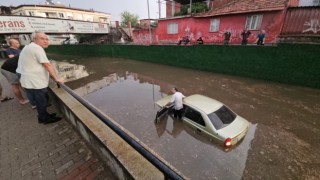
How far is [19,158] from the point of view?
2.99 m

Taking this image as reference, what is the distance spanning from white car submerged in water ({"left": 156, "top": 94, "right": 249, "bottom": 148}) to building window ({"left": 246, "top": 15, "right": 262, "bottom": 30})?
15196mm

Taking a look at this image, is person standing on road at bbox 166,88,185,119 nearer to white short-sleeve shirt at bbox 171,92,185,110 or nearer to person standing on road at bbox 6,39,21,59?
white short-sleeve shirt at bbox 171,92,185,110

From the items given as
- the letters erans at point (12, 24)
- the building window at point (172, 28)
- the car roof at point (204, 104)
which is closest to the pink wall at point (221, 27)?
the building window at point (172, 28)

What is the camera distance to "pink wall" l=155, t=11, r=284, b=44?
16.1 meters

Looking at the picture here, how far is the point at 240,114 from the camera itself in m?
7.44

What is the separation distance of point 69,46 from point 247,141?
32.8m

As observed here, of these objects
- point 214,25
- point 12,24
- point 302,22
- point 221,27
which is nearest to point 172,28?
point 214,25

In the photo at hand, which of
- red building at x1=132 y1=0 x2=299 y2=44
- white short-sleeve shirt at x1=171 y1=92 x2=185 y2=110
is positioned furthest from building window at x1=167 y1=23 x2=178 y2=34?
white short-sleeve shirt at x1=171 y1=92 x2=185 y2=110

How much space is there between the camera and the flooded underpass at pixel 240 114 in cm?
466

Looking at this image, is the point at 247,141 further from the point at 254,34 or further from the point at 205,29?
the point at 205,29

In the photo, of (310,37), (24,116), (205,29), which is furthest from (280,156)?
(205,29)

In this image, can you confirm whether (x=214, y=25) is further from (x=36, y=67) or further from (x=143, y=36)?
(x=36, y=67)

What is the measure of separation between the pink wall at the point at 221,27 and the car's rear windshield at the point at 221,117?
48.6 feet

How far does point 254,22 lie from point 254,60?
8.17 meters
